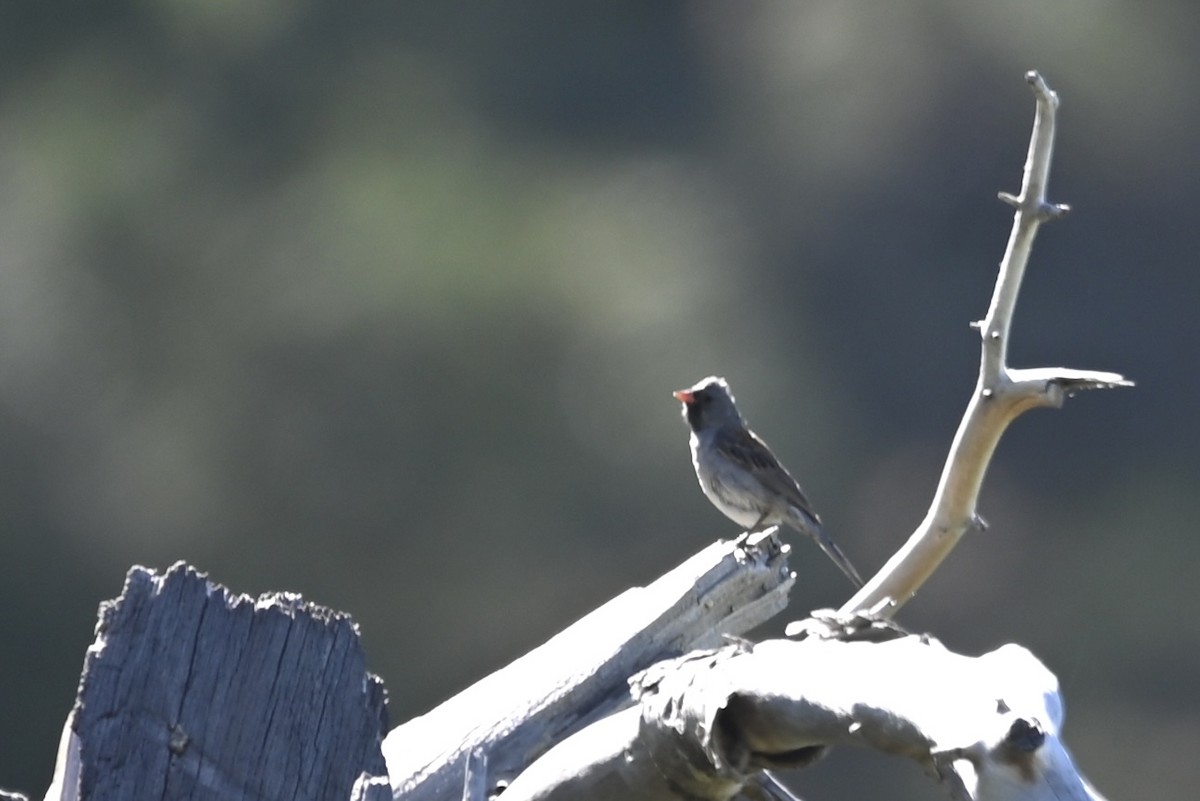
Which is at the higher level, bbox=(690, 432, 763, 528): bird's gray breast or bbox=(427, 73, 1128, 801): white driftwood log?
bbox=(690, 432, 763, 528): bird's gray breast

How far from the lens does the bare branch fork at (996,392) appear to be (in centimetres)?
364

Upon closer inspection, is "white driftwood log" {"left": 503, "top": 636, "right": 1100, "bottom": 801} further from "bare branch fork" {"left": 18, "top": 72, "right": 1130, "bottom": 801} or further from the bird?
the bird

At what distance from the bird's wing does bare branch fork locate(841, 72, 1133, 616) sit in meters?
2.20

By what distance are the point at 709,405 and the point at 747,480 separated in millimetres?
427

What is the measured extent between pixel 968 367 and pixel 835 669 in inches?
466

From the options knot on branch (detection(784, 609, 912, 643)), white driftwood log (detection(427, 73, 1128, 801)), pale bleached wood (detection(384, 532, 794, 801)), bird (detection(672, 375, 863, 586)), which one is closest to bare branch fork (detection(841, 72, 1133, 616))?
pale bleached wood (detection(384, 532, 794, 801))

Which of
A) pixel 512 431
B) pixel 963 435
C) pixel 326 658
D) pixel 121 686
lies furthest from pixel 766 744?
pixel 512 431

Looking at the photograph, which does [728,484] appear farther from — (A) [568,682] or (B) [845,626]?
(B) [845,626]

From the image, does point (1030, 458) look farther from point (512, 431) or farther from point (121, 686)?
point (121, 686)

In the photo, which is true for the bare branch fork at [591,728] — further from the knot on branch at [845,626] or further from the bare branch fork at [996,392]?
the bare branch fork at [996,392]

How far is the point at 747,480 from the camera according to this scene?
244 inches

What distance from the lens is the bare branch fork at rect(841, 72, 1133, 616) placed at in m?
3.64

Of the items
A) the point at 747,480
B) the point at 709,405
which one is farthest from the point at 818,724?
the point at 709,405

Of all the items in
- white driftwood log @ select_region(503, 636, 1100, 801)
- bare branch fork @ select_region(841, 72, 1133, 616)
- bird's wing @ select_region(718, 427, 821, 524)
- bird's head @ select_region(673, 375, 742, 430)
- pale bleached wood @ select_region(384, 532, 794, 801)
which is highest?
bird's head @ select_region(673, 375, 742, 430)
